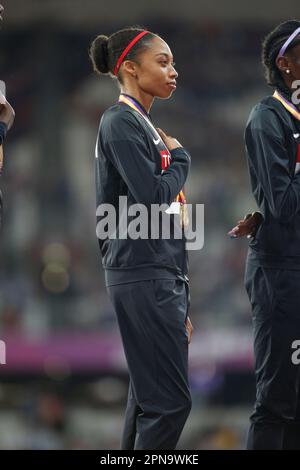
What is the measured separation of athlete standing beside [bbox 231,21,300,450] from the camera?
12.9 feet

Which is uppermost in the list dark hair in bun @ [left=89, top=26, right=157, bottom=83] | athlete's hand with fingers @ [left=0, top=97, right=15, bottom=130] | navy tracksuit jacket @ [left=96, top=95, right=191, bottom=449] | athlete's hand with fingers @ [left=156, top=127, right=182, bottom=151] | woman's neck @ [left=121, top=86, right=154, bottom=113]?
dark hair in bun @ [left=89, top=26, right=157, bottom=83]

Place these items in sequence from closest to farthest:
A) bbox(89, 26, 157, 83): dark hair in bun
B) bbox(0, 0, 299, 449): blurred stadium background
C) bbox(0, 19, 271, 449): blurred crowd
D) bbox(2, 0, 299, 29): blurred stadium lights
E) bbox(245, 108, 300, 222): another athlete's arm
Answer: bbox(245, 108, 300, 222): another athlete's arm
bbox(89, 26, 157, 83): dark hair in bun
bbox(0, 0, 299, 449): blurred stadium background
bbox(0, 19, 271, 449): blurred crowd
bbox(2, 0, 299, 29): blurred stadium lights

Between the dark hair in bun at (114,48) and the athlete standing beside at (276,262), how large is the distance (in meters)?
0.52

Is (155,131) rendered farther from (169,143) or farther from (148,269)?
(148,269)

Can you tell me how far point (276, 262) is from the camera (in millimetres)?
3986

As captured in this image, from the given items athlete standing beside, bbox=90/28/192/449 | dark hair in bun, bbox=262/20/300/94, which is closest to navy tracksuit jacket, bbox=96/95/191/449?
athlete standing beside, bbox=90/28/192/449

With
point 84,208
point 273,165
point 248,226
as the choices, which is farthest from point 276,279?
point 84,208

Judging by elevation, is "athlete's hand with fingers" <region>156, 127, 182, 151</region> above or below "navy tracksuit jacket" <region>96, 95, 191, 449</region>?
above

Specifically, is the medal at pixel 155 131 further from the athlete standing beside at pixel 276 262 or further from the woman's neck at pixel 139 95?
the athlete standing beside at pixel 276 262

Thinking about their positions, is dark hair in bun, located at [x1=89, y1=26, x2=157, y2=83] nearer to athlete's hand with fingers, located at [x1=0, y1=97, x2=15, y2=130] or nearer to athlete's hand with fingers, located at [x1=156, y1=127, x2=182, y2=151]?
athlete's hand with fingers, located at [x1=156, y1=127, x2=182, y2=151]

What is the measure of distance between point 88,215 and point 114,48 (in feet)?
36.3

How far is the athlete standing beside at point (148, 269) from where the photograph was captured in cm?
377

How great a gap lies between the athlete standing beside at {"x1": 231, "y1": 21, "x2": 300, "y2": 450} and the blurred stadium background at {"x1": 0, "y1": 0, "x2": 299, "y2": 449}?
23.2 feet

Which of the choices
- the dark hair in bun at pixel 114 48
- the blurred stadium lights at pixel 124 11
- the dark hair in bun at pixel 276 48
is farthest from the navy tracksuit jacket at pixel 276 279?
the blurred stadium lights at pixel 124 11
